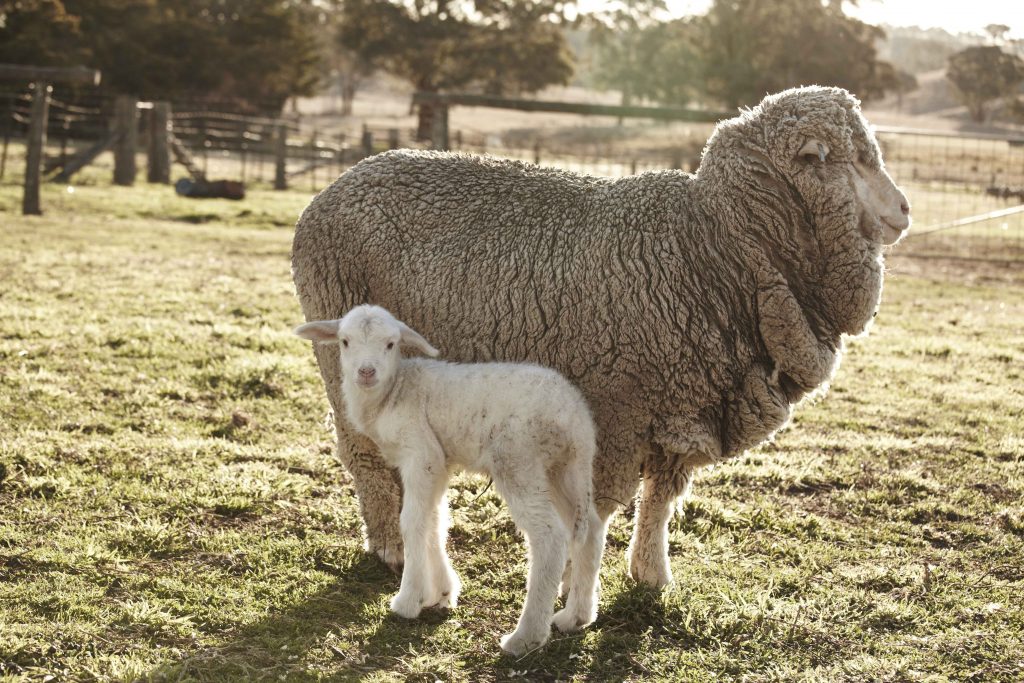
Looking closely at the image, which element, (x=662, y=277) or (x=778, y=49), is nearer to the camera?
(x=662, y=277)

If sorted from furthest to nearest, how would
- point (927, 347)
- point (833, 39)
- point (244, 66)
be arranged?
1. point (833, 39)
2. point (244, 66)
3. point (927, 347)

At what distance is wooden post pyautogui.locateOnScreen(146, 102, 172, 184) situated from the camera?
2177 centimetres

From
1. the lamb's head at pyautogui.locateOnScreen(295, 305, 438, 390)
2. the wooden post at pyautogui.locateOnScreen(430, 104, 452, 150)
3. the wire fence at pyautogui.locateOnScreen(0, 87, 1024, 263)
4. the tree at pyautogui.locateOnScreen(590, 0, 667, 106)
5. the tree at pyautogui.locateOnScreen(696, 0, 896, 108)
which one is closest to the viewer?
the lamb's head at pyautogui.locateOnScreen(295, 305, 438, 390)

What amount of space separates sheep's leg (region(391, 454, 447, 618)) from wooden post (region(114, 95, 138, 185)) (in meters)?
18.5

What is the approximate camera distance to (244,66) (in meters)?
43.2

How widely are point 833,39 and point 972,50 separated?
18.7ft

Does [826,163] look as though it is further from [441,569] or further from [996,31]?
[996,31]

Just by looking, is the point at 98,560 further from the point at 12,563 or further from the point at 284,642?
the point at 284,642

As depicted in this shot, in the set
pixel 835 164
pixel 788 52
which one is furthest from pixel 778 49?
pixel 835 164

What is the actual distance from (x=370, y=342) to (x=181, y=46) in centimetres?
4201

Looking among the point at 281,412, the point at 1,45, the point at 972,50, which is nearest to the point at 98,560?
the point at 281,412

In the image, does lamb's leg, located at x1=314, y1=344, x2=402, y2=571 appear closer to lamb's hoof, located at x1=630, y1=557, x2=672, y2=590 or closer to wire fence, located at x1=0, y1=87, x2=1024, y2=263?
lamb's hoof, located at x1=630, y1=557, x2=672, y2=590

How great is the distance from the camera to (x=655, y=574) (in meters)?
4.73

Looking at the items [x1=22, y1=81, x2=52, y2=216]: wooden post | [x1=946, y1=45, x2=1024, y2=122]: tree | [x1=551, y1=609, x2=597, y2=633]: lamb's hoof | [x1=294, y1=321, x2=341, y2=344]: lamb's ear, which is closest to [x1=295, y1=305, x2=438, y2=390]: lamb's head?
[x1=294, y1=321, x2=341, y2=344]: lamb's ear
